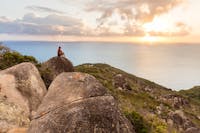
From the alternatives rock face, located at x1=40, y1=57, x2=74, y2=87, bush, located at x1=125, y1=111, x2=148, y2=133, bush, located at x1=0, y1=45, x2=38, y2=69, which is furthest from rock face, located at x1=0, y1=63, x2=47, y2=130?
bush, located at x1=0, y1=45, x2=38, y2=69

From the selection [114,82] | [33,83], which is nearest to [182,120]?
[114,82]

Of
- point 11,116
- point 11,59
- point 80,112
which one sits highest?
point 80,112

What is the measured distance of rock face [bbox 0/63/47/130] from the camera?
25.5 meters

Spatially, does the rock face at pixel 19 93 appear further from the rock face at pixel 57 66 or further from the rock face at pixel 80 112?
the rock face at pixel 57 66

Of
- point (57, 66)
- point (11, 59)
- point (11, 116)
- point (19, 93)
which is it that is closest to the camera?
point (11, 116)

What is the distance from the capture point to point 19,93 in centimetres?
2748

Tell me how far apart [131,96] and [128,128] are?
84841 millimetres

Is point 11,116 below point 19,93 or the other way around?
below

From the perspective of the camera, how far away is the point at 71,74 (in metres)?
21.2

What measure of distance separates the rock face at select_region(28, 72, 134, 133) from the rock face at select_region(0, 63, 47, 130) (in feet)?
22.3

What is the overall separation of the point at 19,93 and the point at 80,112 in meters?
12.0

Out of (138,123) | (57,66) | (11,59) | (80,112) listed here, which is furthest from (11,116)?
(11,59)

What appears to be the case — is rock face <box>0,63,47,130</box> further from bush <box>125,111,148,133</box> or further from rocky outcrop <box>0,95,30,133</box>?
bush <box>125,111,148,133</box>

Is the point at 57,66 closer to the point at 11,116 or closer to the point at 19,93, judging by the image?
the point at 19,93
